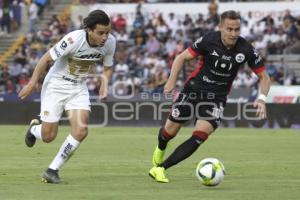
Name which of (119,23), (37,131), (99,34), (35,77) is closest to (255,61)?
(99,34)

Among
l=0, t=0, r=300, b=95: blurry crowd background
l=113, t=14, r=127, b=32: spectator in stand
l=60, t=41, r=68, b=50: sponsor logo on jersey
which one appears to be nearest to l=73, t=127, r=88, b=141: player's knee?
l=60, t=41, r=68, b=50: sponsor logo on jersey

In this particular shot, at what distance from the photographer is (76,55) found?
11461 mm

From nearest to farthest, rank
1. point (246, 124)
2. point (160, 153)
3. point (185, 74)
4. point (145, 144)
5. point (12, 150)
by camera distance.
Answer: point (160, 153), point (12, 150), point (145, 144), point (246, 124), point (185, 74)

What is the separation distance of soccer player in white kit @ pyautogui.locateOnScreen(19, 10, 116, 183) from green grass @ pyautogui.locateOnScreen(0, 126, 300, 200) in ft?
1.82

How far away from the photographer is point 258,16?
103 feet

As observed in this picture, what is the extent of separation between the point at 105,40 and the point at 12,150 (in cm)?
619

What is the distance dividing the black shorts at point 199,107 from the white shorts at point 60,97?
119cm

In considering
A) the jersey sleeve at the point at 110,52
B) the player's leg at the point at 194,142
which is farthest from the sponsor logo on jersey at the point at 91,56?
the player's leg at the point at 194,142

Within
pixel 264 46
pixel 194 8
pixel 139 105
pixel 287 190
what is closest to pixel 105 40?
pixel 287 190

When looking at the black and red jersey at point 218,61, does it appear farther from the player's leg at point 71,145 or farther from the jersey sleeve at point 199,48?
the player's leg at point 71,145

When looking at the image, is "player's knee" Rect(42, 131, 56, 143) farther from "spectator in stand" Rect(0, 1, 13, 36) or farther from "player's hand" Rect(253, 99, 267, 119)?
"spectator in stand" Rect(0, 1, 13, 36)

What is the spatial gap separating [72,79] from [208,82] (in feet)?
5.83

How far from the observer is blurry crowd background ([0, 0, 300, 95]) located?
1121 inches

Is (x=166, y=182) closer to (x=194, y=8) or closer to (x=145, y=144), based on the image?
(x=145, y=144)
